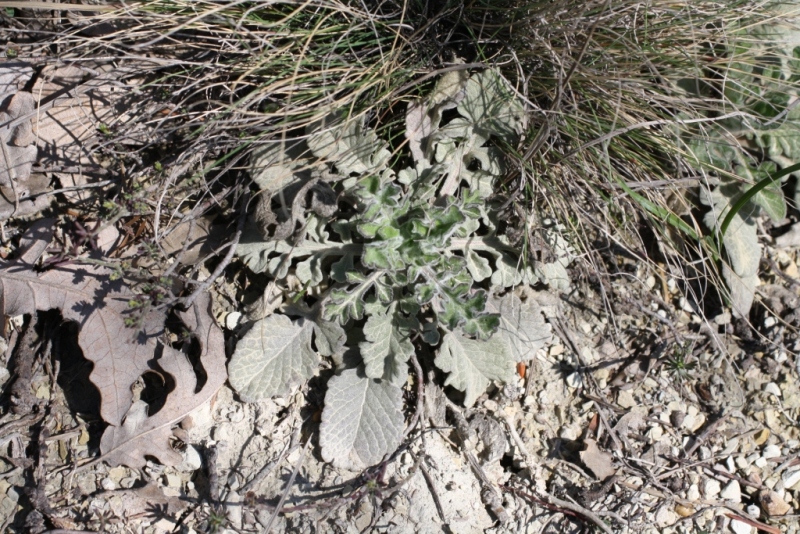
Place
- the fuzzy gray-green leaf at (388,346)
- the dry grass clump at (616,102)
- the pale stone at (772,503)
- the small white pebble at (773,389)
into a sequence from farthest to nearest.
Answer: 1. the small white pebble at (773,389)
2. the pale stone at (772,503)
3. the dry grass clump at (616,102)
4. the fuzzy gray-green leaf at (388,346)

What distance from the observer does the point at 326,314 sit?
2174 mm

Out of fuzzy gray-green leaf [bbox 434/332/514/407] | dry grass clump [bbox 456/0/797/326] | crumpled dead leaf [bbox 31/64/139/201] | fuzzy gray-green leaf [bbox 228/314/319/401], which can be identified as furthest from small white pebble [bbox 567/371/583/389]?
crumpled dead leaf [bbox 31/64/139/201]

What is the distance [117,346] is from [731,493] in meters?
2.35

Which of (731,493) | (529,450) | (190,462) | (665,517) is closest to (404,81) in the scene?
(529,450)

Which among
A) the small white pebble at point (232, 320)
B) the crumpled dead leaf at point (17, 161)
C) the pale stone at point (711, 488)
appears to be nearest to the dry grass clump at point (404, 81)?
the crumpled dead leaf at point (17, 161)

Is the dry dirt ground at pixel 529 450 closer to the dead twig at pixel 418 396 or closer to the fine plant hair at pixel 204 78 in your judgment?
the dead twig at pixel 418 396

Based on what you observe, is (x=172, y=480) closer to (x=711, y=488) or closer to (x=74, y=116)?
(x=74, y=116)

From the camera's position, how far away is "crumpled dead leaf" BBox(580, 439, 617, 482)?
2406 mm

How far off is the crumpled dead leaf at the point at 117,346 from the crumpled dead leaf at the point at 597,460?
1.37 m

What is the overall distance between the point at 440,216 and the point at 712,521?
157 centimetres

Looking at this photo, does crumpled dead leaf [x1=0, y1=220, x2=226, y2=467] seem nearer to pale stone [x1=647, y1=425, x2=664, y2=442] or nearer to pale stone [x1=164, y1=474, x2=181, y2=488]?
pale stone [x1=164, y1=474, x2=181, y2=488]

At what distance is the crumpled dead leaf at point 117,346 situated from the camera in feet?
7.07

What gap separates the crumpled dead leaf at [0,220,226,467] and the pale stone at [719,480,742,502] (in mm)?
1963

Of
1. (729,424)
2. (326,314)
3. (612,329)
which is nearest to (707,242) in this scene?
(612,329)
